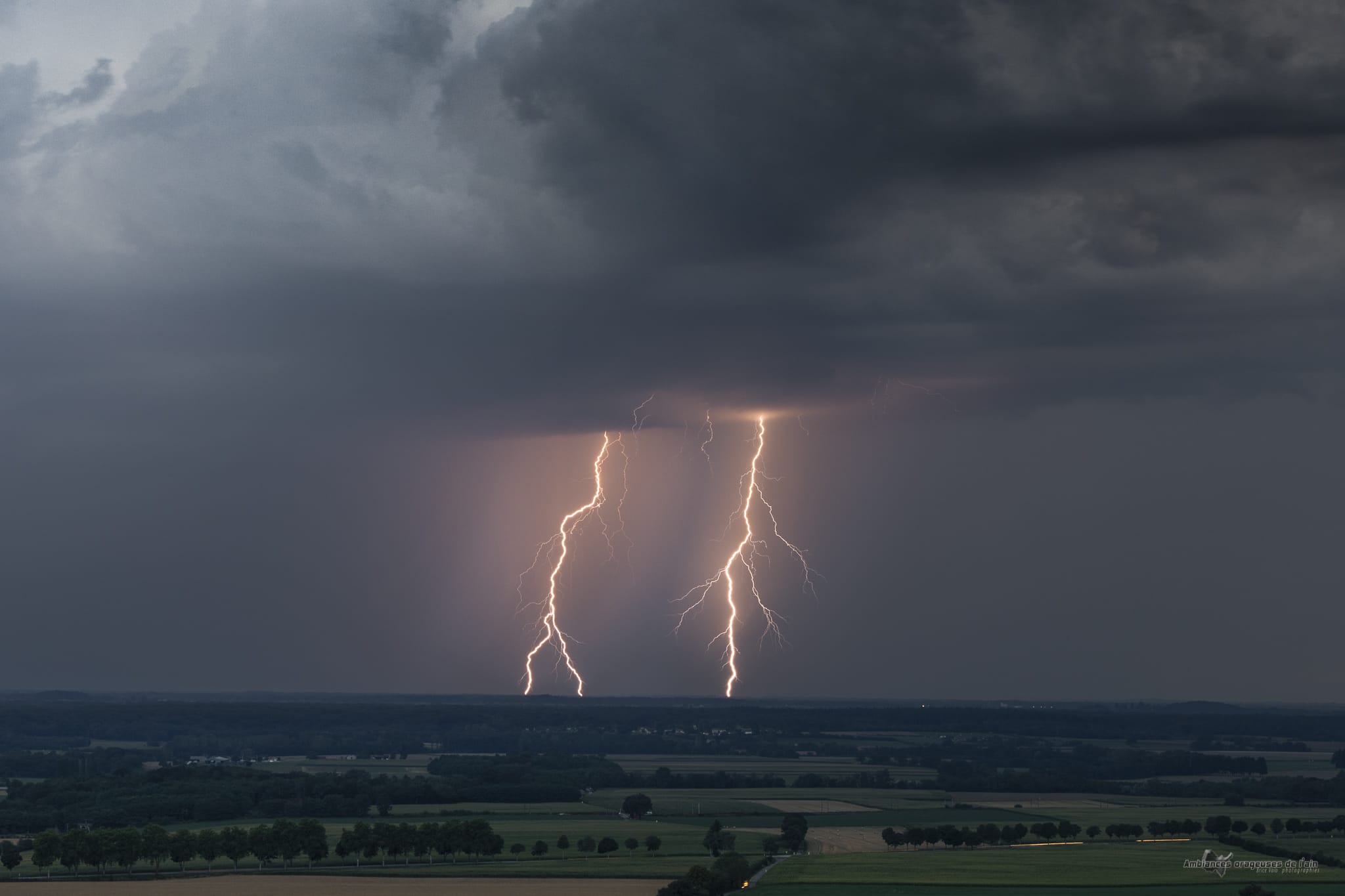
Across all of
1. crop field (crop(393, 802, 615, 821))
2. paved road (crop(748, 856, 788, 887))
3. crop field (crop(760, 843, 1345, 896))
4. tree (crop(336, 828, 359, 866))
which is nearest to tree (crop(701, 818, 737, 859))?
paved road (crop(748, 856, 788, 887))

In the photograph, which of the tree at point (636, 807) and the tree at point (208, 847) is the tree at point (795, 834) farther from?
the tree at point (208, 847)

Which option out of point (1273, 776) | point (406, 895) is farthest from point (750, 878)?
point (1273, 776)

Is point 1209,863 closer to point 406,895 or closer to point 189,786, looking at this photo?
point 406,895

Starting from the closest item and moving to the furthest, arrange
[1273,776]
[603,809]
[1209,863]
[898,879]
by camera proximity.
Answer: [898,879]
[1209,863]
[603,809]
[1273,776]

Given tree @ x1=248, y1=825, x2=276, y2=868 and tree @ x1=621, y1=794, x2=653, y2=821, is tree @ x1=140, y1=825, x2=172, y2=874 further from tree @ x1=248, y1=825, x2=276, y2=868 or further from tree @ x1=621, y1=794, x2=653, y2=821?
tree @ x1=621, y1=794, x2=653, y2=821

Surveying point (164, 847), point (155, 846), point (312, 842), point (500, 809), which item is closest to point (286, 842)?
point (312, 842)

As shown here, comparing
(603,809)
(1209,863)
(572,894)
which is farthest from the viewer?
(603,809)
